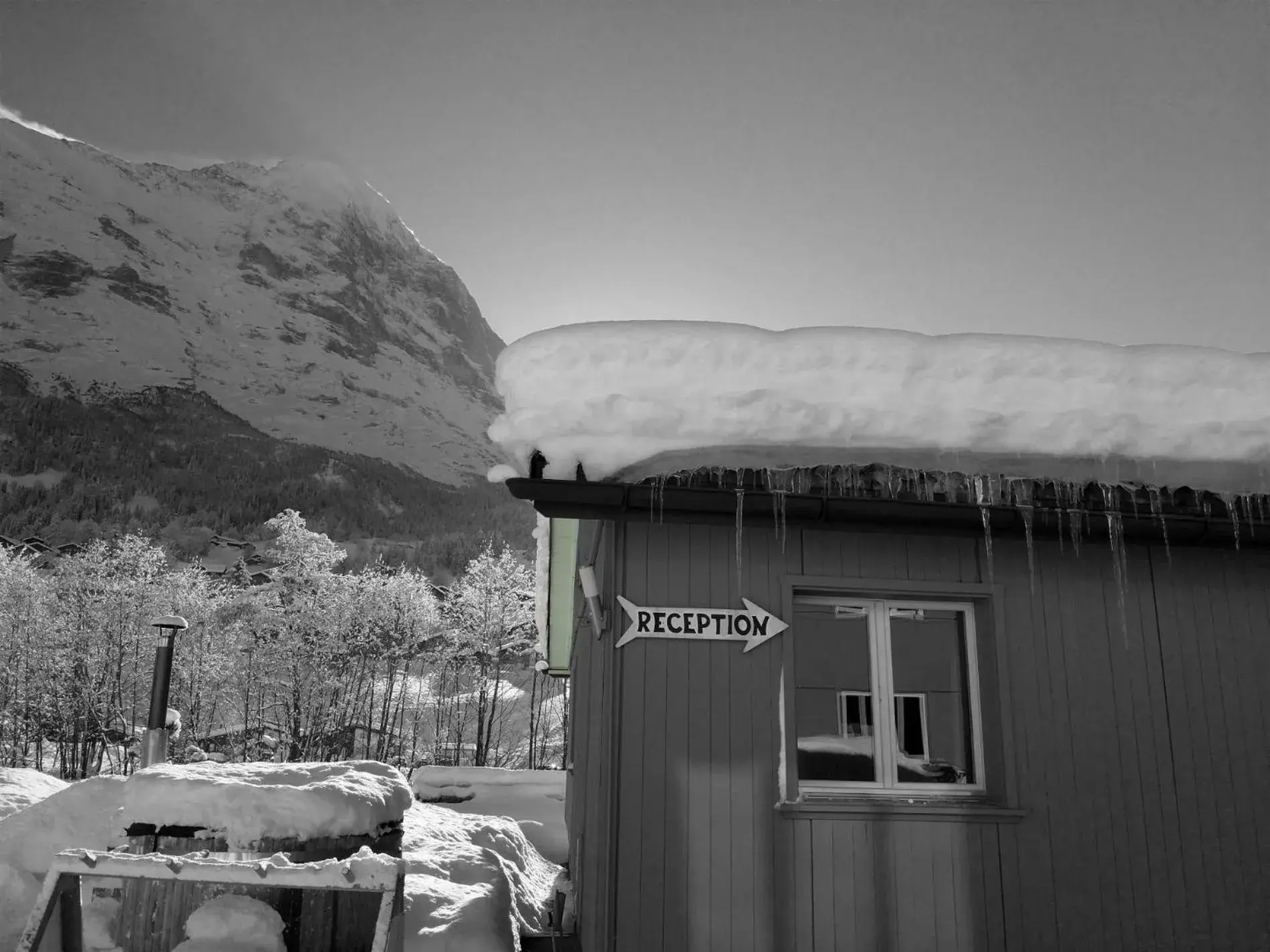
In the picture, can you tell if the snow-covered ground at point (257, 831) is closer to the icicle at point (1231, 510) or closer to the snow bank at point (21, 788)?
the snow bank at point (21, 788)

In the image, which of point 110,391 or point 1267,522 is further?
A: point 110,391

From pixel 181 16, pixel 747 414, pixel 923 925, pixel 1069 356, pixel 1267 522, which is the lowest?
pixel 923 925

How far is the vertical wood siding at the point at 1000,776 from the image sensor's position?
3338 mm

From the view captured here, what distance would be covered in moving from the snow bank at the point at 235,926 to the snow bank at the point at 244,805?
0.48 metres

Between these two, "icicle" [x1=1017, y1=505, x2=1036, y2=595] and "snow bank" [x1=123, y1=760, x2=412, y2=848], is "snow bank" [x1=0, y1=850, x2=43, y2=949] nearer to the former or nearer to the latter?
"snow bank" [x1=123, y1=760, x2=412, y2=848]

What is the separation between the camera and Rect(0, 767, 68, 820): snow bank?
540 centimetres

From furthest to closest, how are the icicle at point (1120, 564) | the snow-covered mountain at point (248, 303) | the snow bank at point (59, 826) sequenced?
1. the snow-covered mountain at point (248, 303)
2. the snow bank at point (59, 826)
3. the icicle at point (1120, 564)

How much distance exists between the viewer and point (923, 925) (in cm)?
339

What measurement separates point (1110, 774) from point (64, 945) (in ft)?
13.3

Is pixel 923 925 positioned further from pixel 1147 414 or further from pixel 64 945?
pixel 64 945

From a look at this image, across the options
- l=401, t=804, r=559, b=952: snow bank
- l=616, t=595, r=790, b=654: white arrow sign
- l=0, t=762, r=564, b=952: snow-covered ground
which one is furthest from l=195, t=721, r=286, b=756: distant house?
l=616, t=595, r=790, b=654: white arrow sign

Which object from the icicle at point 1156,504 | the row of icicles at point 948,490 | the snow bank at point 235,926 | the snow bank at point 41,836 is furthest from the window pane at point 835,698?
the snow bank at point 41,836

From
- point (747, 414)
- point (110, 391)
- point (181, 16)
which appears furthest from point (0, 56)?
point (747, 414)

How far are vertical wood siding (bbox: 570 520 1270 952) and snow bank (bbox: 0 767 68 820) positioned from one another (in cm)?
421
